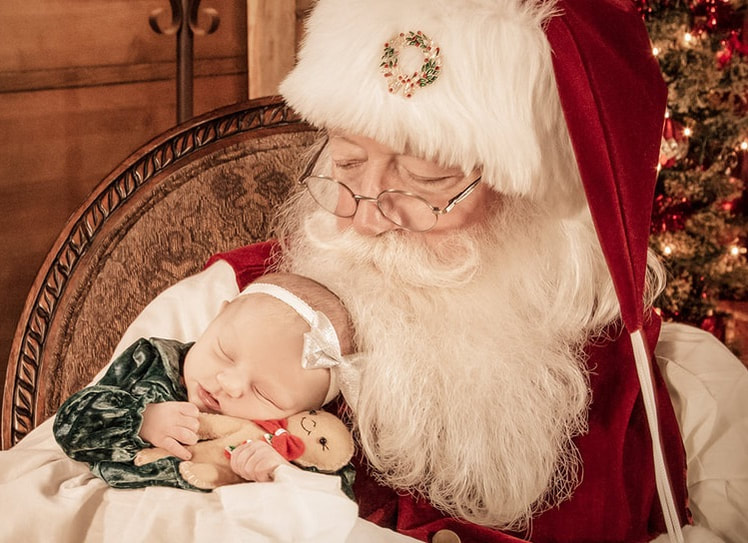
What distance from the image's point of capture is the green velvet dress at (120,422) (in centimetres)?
103

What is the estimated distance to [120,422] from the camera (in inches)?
41.6

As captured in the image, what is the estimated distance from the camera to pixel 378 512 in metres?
1.24

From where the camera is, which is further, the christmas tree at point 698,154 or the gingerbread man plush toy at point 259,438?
the christmas tree at point 698,154

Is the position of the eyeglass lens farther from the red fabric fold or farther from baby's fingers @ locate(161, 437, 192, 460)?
baby's fingers @ locate(161, 437, 192, 460)

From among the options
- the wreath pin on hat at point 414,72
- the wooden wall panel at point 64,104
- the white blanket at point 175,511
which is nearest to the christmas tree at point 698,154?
the wooden wall panel at point 64,104

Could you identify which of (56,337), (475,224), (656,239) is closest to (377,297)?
(475,224)

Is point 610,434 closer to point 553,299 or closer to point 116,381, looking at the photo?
point 553,299

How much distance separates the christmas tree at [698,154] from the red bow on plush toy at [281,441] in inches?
86.8

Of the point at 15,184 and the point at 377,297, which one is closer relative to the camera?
the point at 377,297

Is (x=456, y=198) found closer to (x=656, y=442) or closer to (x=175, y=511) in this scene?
(x=656, y=442)

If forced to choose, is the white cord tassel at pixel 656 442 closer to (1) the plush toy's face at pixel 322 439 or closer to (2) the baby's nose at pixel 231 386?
(1) the plush toy's face at pixel 322 439

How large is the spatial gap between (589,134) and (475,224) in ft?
0.85

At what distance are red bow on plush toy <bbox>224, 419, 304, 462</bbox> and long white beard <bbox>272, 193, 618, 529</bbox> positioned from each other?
0.52 feet

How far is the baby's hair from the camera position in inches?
46.2
